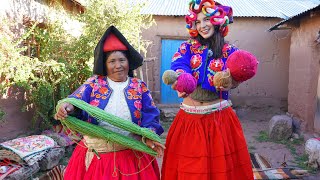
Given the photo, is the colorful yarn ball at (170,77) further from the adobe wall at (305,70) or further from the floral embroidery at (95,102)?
the adobe wall at (305,70)

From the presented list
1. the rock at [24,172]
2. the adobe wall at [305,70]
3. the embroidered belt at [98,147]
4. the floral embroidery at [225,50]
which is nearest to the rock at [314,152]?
the adobe wall at [305,70]

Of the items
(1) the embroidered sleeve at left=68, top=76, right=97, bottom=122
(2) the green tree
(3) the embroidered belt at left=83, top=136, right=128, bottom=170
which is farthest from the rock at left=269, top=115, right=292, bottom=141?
(1) the embroidered sleeve at left=68, top=76, right=97, bottom=122

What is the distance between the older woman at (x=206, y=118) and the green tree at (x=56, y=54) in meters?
2.94

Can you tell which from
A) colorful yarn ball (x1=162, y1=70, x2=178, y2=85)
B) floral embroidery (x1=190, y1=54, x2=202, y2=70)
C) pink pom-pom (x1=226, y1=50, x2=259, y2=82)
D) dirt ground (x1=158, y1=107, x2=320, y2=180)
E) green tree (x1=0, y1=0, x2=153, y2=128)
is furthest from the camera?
dirt ground (x1=158, y1=107, x2=320, y2=180)

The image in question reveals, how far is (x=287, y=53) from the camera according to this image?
8.67 meters

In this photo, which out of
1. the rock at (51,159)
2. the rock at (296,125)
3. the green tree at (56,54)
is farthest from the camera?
the rock at (296,125)

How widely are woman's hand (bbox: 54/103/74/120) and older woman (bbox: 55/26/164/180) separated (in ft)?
0.41

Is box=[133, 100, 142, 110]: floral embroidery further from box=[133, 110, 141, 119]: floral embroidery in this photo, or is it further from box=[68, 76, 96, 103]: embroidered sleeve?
box=[68, 76, 96, 103]: embroidered sleeve

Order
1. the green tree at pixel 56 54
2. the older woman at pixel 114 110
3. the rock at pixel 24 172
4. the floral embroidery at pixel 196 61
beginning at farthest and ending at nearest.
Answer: the green tree at pixel 56 54, the rock at pixel 24 172, the floral embroidery at pixel 196 61, the older woman at pixel 114 110

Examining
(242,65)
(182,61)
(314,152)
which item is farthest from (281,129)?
(242,65)

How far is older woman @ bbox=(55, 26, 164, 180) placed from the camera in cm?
214

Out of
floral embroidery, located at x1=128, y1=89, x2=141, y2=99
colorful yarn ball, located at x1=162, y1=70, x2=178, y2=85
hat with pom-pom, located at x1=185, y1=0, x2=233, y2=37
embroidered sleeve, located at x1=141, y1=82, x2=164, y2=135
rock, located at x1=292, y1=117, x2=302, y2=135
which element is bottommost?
rock, located at x1=292, y1=117, x2=302, y2=135

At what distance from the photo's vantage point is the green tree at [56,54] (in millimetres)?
4508

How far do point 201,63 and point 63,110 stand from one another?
41.1 inches
